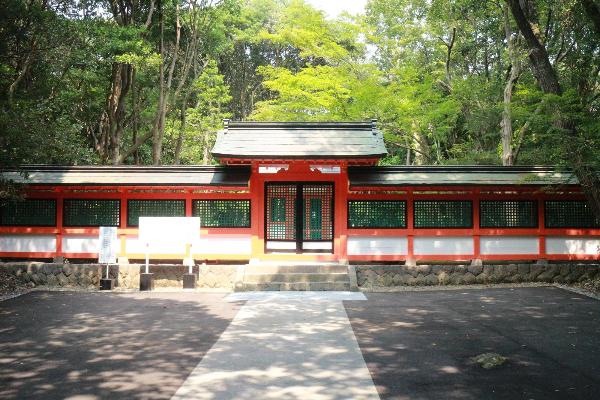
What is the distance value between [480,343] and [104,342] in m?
5.91

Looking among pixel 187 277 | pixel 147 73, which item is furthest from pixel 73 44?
pixel 187 277

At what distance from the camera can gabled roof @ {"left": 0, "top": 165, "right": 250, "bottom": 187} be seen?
13.7 meters

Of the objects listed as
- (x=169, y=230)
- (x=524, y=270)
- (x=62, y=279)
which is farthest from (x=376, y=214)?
(x=62, y=279)

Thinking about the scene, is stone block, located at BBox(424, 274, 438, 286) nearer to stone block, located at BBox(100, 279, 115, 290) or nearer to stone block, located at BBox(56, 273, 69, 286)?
stone block, located at BBox(100, 279, 115, 290)

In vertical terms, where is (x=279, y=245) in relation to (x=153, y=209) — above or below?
below

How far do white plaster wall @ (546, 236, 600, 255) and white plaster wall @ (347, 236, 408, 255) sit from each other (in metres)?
4.34

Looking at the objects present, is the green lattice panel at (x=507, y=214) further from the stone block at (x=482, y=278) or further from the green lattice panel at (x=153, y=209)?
the green lattice panel at (x=153, y=209)

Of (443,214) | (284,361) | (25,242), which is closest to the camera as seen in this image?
(284,361)

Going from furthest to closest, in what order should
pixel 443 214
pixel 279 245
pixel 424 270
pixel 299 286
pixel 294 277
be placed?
pixel 279 245 < pixel 443 214 < pixel 424 270 < pixel 294 277 < pixel 299 286

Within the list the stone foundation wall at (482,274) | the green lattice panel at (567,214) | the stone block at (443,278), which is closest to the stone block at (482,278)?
the stone foundation wall at (482,274)

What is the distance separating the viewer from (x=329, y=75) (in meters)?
21.5

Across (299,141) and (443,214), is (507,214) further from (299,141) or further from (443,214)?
(299,141)

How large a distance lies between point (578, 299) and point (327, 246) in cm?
701

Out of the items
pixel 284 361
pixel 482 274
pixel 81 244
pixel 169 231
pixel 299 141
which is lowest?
pixel 284 361
